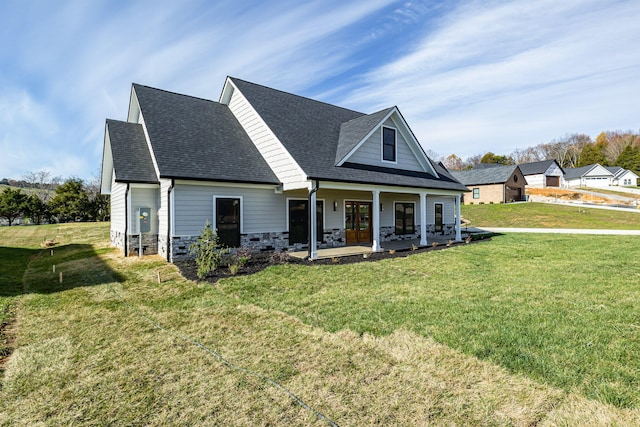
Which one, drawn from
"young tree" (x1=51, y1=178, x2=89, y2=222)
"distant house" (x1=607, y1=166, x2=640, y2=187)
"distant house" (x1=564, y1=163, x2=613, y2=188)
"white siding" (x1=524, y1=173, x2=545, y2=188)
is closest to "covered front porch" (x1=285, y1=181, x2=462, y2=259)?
"young tree" (x1=51, y1=178, x2=89, y2=222)

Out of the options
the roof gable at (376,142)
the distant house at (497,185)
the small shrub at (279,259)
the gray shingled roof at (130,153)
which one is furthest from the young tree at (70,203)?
the distant house at (497,185)

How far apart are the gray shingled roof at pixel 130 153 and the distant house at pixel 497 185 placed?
34.0m

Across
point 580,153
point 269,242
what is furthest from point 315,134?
point 580,153

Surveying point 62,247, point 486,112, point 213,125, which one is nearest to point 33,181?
point 62,247

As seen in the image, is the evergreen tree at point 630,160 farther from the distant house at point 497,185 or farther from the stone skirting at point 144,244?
the stone skirting at point 144,244

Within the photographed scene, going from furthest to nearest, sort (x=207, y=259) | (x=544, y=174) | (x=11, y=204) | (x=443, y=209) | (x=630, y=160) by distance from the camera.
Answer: (x=630, y=160)
(x=544, y=174)
(x=11, y=204)
(x=443, y=209)
(x=207, y=259)

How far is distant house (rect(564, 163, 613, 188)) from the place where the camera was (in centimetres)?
5959

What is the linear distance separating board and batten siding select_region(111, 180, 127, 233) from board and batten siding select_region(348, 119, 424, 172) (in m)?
8.90

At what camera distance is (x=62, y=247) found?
48.0 ft

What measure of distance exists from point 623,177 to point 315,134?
258ft

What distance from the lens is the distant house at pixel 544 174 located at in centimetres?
5019

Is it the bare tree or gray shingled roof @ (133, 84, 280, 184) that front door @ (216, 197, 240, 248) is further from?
the bare tree

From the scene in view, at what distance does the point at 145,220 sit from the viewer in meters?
11.2

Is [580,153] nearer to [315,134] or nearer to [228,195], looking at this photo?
[315,134]
